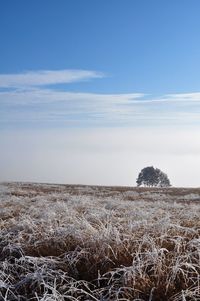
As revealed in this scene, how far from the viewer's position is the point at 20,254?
7.75 meters

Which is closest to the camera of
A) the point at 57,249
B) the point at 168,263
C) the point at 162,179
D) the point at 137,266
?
the point at 137,266

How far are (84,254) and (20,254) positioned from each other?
1369 mm

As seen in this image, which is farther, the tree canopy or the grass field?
the tree canopy

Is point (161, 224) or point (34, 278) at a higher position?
point (161, 224)

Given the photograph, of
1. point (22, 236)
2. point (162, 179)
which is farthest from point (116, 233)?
point (162, 179)

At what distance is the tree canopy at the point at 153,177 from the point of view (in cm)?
12938

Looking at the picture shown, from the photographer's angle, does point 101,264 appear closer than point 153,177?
Yes

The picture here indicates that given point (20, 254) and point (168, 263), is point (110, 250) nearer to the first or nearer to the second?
point (168, 263)

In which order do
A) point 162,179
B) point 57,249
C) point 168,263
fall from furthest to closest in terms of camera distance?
point 162,179
point 57,249
point 168,263

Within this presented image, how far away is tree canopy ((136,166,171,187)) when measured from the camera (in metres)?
129

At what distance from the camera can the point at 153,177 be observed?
12888 cm

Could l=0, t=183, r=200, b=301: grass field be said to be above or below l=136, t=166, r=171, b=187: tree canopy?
below

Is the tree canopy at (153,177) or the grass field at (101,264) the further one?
the tree canopy at (153,177)

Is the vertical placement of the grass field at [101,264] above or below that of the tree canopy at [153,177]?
below
